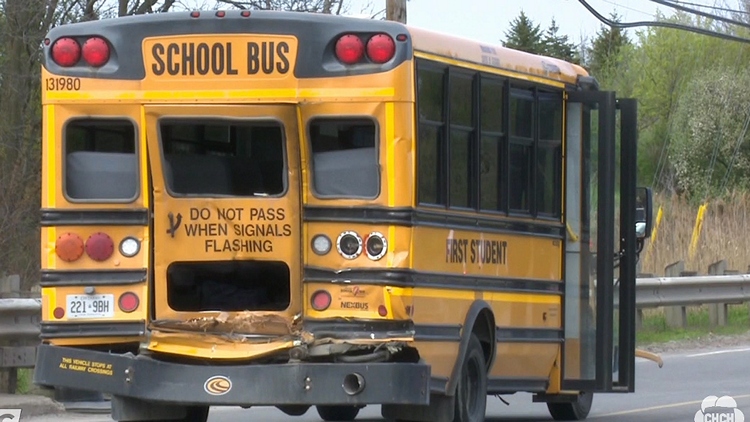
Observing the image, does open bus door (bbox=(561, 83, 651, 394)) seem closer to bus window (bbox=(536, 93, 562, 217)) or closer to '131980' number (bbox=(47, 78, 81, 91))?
bus window (bbox=(536, 93, 562, 217))

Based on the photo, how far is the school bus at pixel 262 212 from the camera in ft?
28.6

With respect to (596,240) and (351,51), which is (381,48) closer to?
(351,51)

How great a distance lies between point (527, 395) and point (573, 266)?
342cm

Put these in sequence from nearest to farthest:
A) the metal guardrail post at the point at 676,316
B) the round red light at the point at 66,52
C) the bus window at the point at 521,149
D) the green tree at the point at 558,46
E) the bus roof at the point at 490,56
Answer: the bus roof at the point at 490,56 → the round red light at the point at 66,52 → the bus window at the point at 521,149 → the metal guardrail post at the point at 676,316 → the green tree at the point at 558,46

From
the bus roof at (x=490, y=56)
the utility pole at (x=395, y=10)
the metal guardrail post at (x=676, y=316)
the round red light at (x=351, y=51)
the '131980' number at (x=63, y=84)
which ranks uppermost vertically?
the utility pole at (x=395, y=10)

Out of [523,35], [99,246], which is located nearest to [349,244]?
[99,246]

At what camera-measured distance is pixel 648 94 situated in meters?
61.0

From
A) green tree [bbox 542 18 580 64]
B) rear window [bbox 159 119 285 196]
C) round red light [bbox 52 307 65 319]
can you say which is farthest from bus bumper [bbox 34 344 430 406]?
green tree [bbox 542 18 580 64]

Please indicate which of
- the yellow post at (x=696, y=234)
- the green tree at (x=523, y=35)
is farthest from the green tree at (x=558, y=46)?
the yellow post at (x=696, y=234)

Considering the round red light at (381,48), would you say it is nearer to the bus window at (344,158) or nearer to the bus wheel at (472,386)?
the bus window at (344,158)

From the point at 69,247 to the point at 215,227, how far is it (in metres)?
0.90

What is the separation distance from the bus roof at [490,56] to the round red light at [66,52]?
2052 millimetres

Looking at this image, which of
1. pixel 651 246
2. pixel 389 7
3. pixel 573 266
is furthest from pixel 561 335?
pixel 651 246

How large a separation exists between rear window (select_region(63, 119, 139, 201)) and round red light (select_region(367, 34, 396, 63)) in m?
1.55
